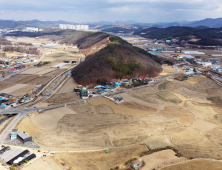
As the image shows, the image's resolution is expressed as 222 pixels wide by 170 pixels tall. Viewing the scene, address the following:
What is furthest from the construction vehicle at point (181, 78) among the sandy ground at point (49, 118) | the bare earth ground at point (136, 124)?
the sandy ground at point (49, 118)

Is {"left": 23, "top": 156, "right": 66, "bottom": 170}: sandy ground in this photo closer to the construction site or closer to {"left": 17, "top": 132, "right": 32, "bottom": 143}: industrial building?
the construction site

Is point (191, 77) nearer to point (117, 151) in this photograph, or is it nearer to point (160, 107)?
point (160, 107)

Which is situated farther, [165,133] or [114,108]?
[114,108]

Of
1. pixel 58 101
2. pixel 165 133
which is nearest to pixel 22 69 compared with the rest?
pixel 58 101

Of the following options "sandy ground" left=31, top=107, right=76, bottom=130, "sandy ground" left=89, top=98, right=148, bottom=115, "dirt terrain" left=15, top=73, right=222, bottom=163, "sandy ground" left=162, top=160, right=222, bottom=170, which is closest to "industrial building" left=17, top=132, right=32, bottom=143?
"dirt terrain" left=15, top=73, right=222, bottom=163

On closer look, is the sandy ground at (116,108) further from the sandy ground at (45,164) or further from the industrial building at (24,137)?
the sandy ground at (45,164)

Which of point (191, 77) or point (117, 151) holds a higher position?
point (191, 77)

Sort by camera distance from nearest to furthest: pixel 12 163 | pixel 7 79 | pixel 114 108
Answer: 1. pixel 12 163
2. pixel 114 108
3. pixel 7 79

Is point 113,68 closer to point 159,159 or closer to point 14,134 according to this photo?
point 14,134
